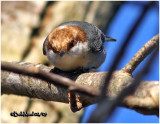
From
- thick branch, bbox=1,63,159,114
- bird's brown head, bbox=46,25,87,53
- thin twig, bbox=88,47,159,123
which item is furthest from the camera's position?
bird's brown head, bbox=46,25,87,53

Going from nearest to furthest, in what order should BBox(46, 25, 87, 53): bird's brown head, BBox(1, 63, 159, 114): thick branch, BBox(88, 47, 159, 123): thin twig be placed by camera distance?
BBox(88, 47, 159, 123): thin twig → BBox(1, 63, 159, 114): thick branch → BBox(46, 25, 87, 53): bird's brown head

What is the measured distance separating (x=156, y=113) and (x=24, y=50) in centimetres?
461

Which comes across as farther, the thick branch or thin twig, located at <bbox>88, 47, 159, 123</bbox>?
the thick branch

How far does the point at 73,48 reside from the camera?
10.1 ft

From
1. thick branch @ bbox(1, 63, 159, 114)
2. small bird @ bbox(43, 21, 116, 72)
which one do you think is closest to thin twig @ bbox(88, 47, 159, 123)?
thick branch @ bbox(1, 63, 159, 114)

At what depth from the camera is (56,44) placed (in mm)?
2996

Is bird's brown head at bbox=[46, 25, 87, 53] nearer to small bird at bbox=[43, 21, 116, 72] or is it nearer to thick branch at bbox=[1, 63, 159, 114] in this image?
small bird at bbox=[43, 21, 116, 72]

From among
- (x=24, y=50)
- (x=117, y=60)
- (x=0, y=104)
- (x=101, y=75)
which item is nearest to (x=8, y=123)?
(x=0, y=104)

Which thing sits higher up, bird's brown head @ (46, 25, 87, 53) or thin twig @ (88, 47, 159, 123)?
thin twig @ (88, 47, 159, 123)

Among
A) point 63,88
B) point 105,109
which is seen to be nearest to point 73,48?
point 63,88

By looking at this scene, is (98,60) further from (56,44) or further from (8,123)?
(8,123)

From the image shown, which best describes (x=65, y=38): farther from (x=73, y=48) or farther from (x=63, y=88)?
(x=63, y=88)

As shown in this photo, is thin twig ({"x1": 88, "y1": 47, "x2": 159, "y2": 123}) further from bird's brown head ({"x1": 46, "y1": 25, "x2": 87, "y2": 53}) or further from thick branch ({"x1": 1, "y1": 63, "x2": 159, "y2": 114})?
bird's brown head ({"x1": 46, "y1": 25, "x2": 87, "y2": 53})

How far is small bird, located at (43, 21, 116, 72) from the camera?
9.88 ft
